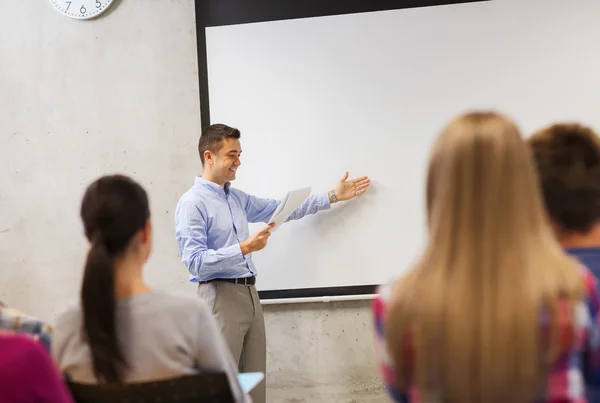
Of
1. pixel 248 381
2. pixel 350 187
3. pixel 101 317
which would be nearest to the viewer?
pixel 101 317

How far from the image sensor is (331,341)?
3424 mm

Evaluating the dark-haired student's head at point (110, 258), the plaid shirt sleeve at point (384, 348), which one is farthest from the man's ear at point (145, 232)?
the plaid shirt sleeve at point (384, 348)

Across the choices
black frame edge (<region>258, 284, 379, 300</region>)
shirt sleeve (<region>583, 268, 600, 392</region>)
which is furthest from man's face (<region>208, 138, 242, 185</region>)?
shirt sleeve (<region>583, 268, 600, 392</region>)

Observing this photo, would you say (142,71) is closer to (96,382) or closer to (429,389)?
(96,382)

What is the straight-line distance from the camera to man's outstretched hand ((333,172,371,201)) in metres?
3.30

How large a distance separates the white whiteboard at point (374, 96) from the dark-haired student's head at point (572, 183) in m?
1.89

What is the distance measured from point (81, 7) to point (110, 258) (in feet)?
8.21

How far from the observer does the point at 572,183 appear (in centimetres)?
135

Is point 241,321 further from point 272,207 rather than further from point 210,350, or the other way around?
point 210,350

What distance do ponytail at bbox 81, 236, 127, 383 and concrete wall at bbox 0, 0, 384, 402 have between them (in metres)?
2.01

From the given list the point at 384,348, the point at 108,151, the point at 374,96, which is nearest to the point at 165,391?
the point at 384,348

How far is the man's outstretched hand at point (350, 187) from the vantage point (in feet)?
10.8

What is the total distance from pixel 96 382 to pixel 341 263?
1990 mm

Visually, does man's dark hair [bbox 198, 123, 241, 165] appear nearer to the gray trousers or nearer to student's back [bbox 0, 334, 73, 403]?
the gray trousers
